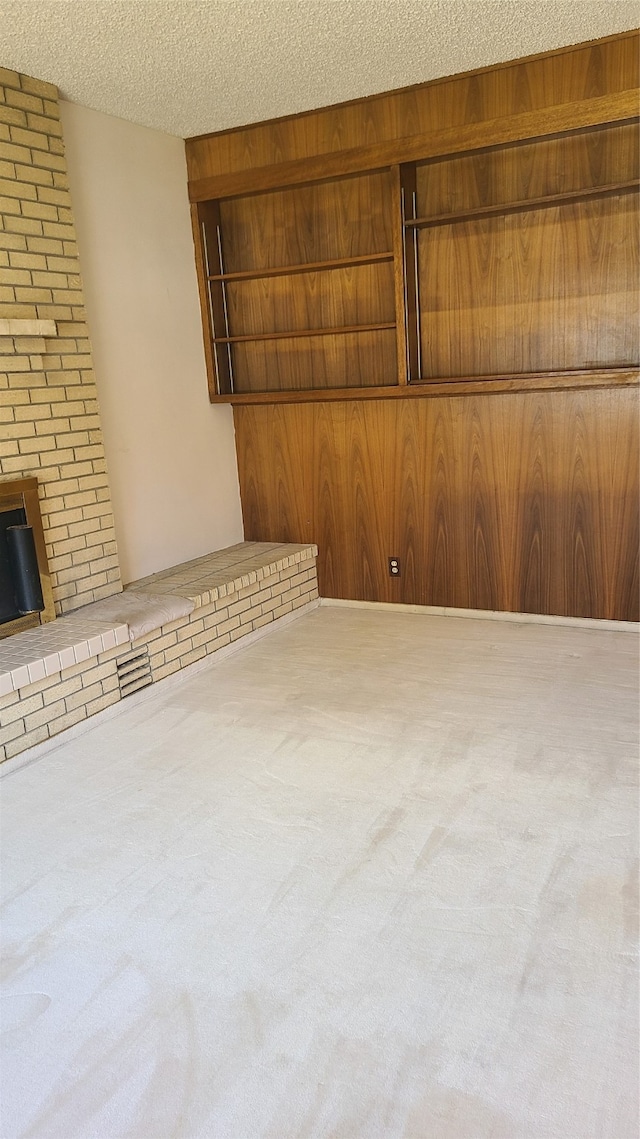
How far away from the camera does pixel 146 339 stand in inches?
162

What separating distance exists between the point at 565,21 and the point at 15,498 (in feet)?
9.29

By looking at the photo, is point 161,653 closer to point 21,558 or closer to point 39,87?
point 21,558

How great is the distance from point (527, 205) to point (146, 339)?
1.95 metres

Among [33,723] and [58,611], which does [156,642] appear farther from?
[33,723]

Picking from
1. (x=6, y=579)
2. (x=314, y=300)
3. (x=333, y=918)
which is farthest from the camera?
(x=314, y=300)

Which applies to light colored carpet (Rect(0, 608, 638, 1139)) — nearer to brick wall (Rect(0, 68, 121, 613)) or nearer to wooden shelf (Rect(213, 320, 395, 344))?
brick wall (Rect(0, 68, 121, 613))

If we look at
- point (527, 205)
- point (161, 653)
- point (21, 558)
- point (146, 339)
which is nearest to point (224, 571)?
point (161, 653)

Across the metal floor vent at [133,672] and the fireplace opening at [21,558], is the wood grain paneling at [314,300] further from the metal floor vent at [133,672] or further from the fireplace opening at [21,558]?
the metal floor vent at [133,672]

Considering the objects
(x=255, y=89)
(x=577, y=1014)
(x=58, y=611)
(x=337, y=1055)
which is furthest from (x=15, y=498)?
(x=577, y=1014)

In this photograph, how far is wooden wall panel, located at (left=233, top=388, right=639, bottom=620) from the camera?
3.84 metres

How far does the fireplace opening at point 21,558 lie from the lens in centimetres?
324

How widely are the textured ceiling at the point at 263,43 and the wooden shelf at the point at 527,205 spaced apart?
57 centimetres

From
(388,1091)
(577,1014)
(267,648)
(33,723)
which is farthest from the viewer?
(267,648)

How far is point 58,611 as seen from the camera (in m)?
3.49
